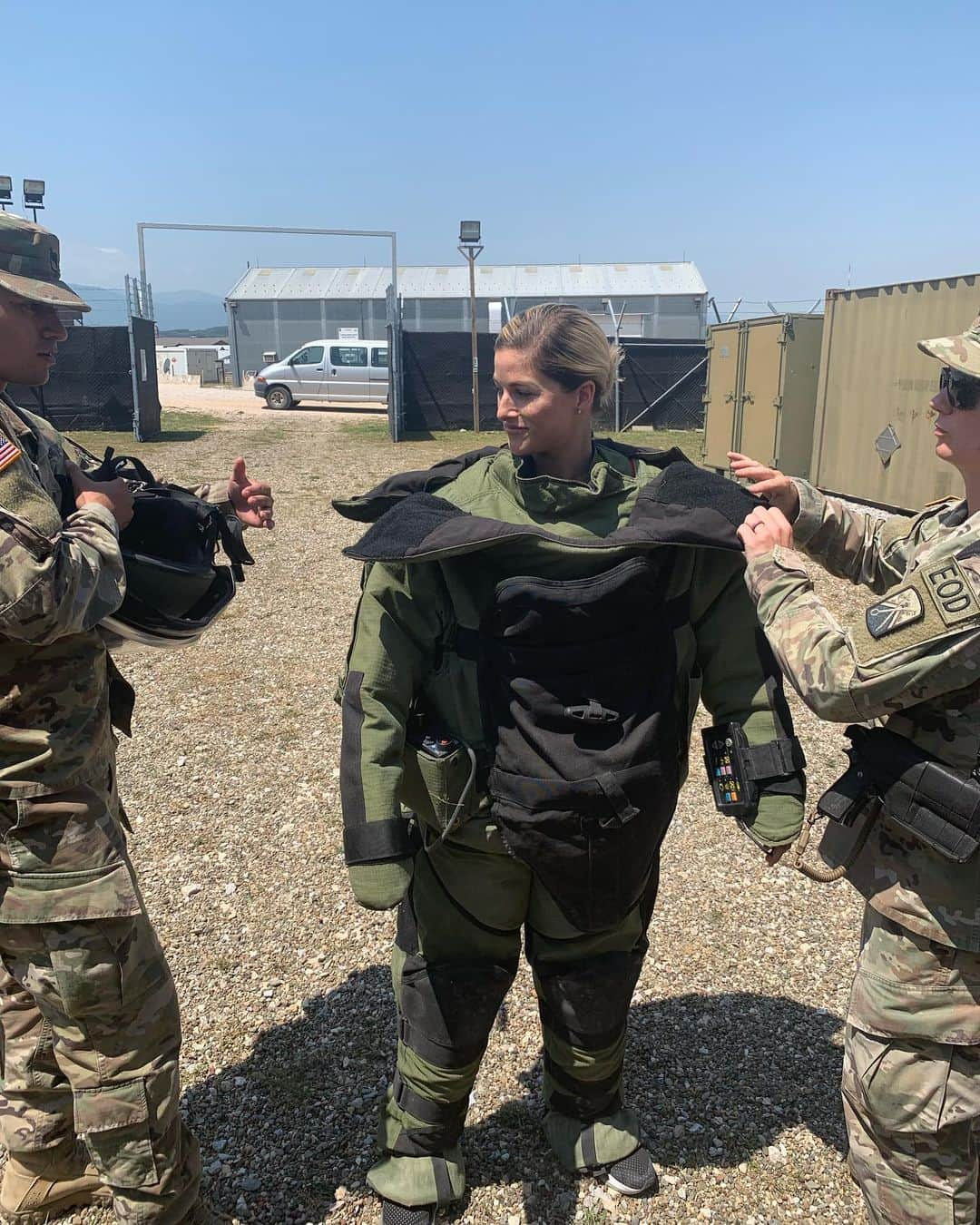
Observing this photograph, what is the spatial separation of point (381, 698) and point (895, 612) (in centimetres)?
106

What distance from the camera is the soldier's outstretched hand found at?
2.65m

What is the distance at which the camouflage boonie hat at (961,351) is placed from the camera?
1.79 meters

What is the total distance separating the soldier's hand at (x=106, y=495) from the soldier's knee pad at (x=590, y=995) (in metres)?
1.49

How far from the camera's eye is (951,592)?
1.70m

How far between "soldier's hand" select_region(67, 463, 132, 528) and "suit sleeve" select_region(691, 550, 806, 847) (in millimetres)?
1339

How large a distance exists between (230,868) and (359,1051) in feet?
4.23

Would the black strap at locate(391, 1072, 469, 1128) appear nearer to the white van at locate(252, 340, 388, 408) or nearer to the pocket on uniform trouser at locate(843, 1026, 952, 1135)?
the pocket on uniform trouser at locate(843, 1026, 952, 1135)

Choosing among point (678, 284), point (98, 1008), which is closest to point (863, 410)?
point (98, 1008)

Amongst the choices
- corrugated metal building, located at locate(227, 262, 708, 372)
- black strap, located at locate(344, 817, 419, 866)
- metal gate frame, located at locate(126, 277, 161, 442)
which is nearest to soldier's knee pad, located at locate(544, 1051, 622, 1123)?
black strap, located at locate(344, 817, 419, 866)

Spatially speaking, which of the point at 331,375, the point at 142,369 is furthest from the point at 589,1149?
the point at 331,375

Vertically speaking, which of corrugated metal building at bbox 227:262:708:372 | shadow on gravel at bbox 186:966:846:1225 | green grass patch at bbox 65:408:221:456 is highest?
corrugated metal building at bbox 227:262:708:372

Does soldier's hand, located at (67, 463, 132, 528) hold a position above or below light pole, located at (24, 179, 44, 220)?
below

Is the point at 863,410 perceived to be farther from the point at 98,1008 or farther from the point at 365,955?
the point at 98,1008

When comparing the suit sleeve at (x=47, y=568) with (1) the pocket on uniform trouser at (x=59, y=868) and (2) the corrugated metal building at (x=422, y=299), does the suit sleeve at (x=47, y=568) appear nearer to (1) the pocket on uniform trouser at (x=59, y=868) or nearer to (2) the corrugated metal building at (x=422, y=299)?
(1) the pocket on uniform trouser at (x=59, y=868)
